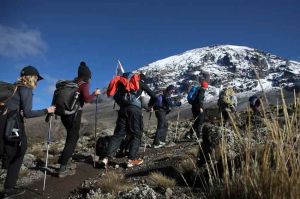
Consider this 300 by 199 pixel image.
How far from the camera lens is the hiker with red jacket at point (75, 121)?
31.1ft

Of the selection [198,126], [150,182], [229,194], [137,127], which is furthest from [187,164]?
[198,126]

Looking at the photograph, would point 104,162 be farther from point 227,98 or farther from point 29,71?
point 227,98

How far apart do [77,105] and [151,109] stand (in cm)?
481

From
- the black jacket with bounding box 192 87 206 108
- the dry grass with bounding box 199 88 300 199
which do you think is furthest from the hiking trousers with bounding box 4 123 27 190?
the black jacket with bounding box 192 87 206 108

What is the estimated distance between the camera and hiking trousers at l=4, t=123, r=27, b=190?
7.43 meters

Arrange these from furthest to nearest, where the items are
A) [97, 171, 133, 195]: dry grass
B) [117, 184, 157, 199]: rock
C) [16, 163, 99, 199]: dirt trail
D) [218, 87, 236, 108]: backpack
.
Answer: [218, 87, 236, 108]: backpack
[16, 163, 99, 199]: dirt trail
[97, 171, 133, 195]: dry grass
[117, 184, 157, 199]: rock

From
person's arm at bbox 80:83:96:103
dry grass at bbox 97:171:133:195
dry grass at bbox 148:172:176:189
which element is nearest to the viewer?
dry grass at bbox 148:172:176:189

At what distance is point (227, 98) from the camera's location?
1462 centimetres

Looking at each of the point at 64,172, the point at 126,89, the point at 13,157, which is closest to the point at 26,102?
the point at 13,157

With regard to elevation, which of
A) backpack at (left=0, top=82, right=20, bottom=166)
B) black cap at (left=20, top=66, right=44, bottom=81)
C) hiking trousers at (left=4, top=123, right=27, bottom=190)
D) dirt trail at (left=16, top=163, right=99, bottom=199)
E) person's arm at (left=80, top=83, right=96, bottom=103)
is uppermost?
black cap at (left=20, top=66, right=44, bottom=81)

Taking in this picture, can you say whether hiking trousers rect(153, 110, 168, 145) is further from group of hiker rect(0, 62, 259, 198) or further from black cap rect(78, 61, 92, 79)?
black cap rect(78, 61, 92, 79)

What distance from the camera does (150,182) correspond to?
323 inches

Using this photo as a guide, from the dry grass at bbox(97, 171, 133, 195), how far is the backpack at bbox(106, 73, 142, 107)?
2.41 meters

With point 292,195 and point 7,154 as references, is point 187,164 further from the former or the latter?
point 292,195
